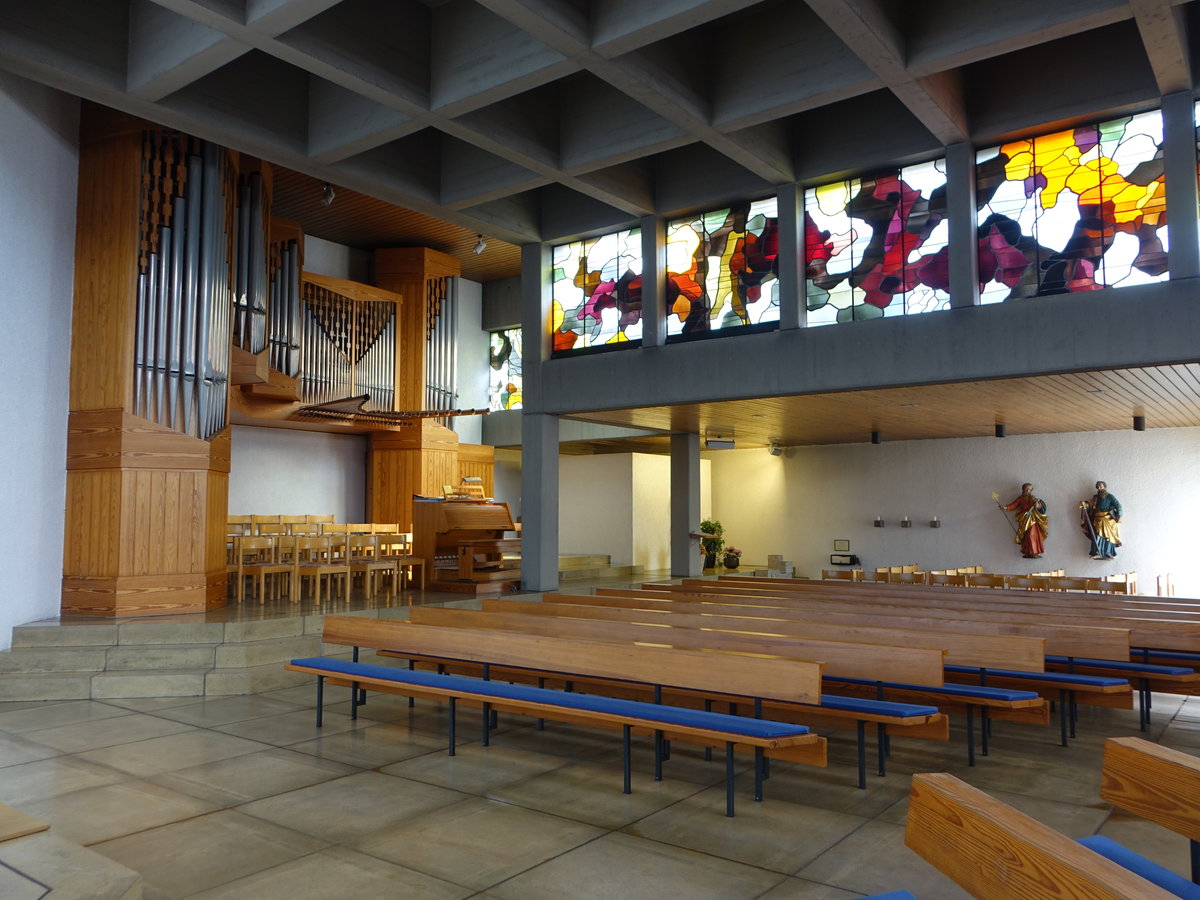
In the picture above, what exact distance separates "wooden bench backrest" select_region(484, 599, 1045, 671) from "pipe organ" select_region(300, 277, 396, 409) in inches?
287

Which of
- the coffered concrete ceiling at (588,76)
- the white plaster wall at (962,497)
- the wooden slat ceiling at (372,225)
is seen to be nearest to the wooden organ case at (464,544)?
the coffered concrete ceiling at (588,76)

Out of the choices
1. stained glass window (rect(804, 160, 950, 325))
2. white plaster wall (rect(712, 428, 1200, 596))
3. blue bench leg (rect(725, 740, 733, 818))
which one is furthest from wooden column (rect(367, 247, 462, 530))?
blue bench leg (rect(725, 740, 733, 818))

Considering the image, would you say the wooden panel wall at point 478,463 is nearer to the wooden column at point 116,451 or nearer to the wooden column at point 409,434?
the wooden column at point 409,434

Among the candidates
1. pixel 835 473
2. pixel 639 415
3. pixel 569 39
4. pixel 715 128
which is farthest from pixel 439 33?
pixel 835 473

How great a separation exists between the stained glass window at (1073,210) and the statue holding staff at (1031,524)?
5420 mm

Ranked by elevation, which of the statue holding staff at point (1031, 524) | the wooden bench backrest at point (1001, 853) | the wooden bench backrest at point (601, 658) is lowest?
the wooden bench backrest at point (601, 658)

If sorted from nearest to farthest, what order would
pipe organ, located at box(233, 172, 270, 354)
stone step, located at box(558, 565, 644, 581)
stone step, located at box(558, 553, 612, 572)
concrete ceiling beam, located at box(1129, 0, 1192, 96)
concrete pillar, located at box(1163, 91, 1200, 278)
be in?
concrete ceiling beam, located at box(1129, 0, 1192, 96), concrete pillar, located at box(1163, 91, 1200, 278), pipe organ, located at box(233, 172, 270, 354), stone step, located at box(558, 565, 644, 581), stone step, located at box(558, 553, 612, 572)

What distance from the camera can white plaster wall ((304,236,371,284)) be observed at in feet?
45.6

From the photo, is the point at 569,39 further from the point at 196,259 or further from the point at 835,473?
the point at 835,473

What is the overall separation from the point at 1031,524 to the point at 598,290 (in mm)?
6756

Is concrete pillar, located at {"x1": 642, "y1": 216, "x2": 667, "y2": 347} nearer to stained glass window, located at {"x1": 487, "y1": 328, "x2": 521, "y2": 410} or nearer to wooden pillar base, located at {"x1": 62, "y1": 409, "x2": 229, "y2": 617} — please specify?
wooden pillar base, located at {"x1": 62, "y1": 409, "x2": 229, "y2": 617}

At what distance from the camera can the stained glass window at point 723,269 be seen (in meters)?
8.96

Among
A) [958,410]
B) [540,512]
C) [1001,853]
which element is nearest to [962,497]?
[958,410]

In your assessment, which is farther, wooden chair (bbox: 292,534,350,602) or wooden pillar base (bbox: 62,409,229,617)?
wooden chair (bbox: 292,534,350,602)
